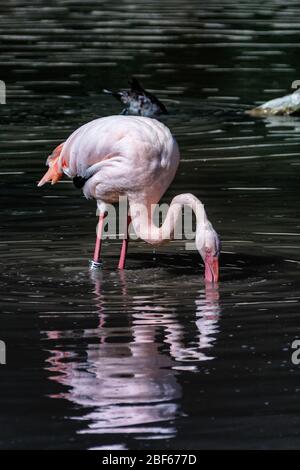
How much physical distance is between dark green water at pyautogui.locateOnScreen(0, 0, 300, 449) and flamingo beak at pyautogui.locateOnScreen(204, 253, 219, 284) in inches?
5.0

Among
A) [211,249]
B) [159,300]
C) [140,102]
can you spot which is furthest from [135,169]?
[140,102]

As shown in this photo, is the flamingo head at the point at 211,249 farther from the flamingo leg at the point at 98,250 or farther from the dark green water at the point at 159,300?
the flamingo leg at the point at 98,250

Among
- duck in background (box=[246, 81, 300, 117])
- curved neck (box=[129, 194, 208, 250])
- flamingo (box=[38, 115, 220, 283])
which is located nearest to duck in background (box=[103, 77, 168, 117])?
duck in background (box=[246, 81, 300, 117])

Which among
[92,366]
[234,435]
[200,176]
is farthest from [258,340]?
[200,176]

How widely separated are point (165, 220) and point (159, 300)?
3.54 ft

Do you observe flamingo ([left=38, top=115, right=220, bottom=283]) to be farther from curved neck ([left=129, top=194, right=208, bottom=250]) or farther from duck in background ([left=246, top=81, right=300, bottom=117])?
duck in background ([left=246, top=81, right=300, bottom=117])

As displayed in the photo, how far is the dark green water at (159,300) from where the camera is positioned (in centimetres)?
754

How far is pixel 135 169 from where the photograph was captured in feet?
37.2

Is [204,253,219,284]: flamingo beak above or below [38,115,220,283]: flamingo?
below

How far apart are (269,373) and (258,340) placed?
76 cm

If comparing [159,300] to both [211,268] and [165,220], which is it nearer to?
[211,268]

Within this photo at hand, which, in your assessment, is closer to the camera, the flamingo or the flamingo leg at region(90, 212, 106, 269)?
the flamingo

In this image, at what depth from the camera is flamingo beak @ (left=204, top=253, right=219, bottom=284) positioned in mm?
10633
